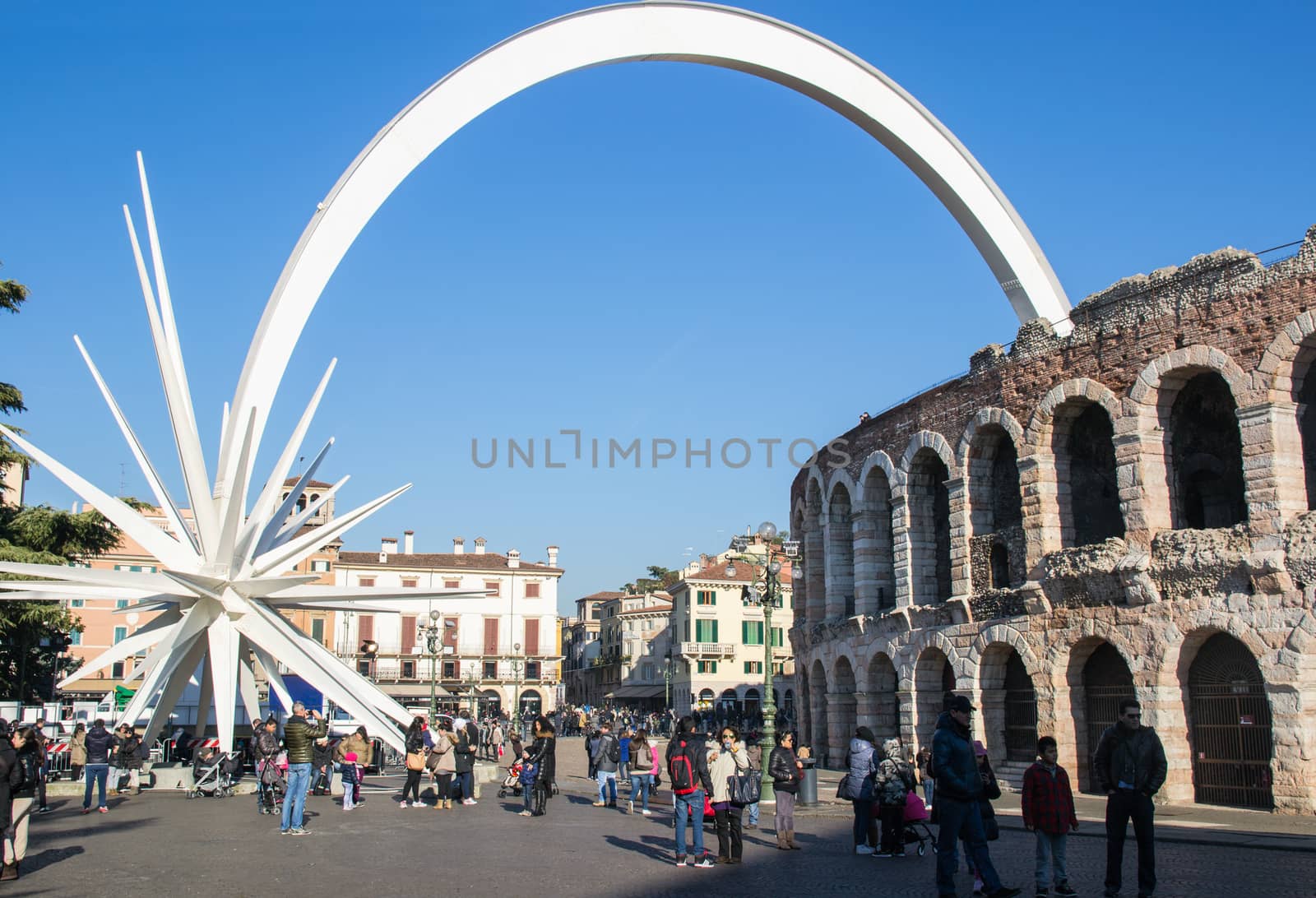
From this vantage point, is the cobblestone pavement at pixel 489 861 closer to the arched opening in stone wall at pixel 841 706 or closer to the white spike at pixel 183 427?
the white spike at pixel 183 427

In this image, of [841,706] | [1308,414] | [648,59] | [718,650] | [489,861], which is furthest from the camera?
[718,650]

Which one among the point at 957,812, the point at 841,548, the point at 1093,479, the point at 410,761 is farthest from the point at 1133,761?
the point at 841,548

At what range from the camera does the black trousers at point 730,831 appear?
39.8ft

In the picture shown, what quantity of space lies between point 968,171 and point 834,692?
51.2 feet

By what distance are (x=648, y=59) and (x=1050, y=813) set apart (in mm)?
24525

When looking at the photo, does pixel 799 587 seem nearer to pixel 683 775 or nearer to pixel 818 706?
pixel 818 706

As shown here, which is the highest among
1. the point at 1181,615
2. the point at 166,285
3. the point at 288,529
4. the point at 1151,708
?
the point at 166,285

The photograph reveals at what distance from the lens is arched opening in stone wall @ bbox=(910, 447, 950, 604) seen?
26.8 m

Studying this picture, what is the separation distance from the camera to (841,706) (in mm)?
31031

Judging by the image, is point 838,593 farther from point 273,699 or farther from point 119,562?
point 119,562

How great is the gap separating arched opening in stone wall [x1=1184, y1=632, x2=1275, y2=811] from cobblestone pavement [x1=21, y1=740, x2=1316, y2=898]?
4.28m

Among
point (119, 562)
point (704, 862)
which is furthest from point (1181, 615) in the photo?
point (119, 562)

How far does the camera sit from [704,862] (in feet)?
39.5

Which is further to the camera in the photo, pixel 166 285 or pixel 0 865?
pixel 166 285
